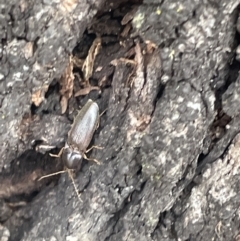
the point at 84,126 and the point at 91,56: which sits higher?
the point at 91,56

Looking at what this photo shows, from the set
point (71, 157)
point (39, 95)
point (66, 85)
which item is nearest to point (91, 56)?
point (66, 85)

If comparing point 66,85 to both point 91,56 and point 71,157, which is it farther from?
point 71,157

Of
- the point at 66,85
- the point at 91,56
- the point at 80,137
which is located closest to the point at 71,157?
the point at 80,137

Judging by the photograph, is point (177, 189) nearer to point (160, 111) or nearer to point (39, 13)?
point (160, 111)

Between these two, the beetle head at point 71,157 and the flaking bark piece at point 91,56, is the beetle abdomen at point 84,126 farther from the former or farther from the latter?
the flaking bark piece at point 91,56

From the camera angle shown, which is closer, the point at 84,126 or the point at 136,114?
the point at 136,114

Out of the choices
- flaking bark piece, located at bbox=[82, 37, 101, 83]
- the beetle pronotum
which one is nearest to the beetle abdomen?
the beetle pronotum
